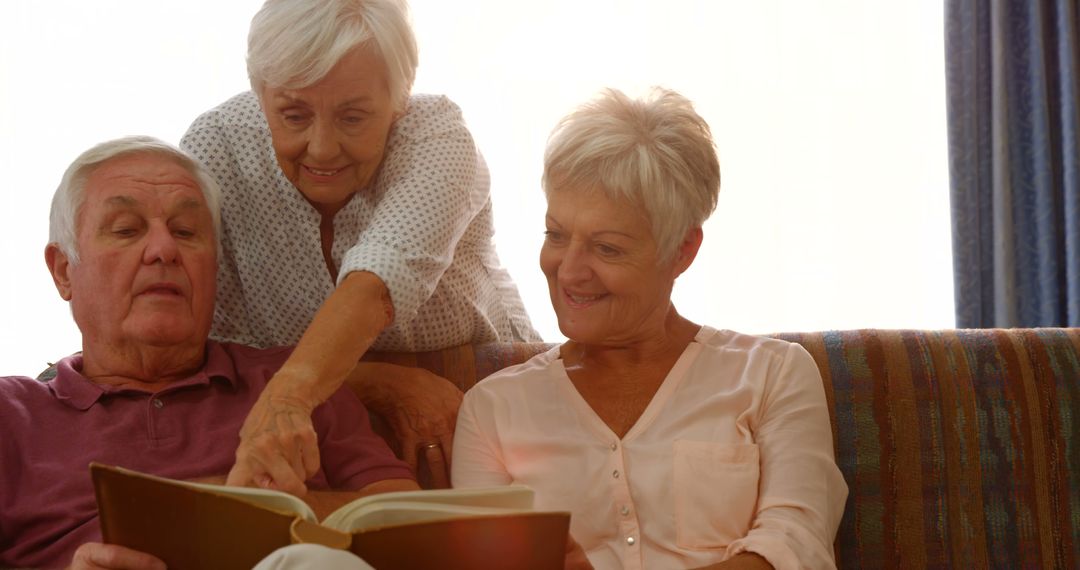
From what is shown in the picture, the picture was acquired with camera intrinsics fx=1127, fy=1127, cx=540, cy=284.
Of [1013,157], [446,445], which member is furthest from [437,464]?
[1013,157]

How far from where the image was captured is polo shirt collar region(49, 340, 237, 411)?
1.85 meters

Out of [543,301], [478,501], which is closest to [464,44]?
[543,301]

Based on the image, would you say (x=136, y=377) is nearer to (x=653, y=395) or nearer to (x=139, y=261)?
(x=139, y=261)

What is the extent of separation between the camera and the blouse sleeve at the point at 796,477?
1.66 metres

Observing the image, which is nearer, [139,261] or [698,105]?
[139,261]

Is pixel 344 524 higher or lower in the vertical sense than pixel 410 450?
higher

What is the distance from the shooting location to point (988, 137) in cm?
378

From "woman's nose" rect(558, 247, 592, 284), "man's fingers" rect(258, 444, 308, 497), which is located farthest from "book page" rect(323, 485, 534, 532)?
"woman's nose" rect(558, 247, 592, 284)

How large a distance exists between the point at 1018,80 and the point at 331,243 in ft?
8.75

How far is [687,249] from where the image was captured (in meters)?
1.94

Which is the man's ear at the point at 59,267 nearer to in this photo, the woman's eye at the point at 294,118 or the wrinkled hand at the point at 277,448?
the woman's eye at the point at 294,118

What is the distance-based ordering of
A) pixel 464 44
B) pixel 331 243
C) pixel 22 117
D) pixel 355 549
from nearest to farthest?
pixel 355 549 < pixel 331 243 < pixel 22 117 < pixel 464 44

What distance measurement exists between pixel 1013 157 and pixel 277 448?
9.96 feet

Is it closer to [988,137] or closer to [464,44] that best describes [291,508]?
[464,44]
